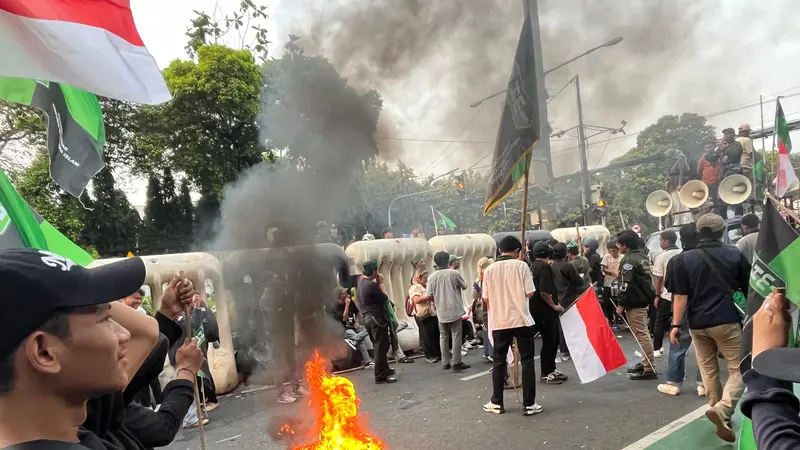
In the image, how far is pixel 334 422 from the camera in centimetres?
402

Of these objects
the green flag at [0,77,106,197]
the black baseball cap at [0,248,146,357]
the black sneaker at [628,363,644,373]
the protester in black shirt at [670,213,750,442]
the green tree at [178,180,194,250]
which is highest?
the green tree at [178,180,194,250]

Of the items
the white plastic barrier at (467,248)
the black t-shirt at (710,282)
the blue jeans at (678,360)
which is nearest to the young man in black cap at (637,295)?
the blue jeans at (678,360)

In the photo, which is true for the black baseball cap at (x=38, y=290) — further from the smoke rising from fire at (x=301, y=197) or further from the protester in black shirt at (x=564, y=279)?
the protester in black shirt at (x=564, y=279)

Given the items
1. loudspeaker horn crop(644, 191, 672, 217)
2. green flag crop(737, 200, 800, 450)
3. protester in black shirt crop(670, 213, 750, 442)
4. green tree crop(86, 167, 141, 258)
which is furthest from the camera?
green tree crop(86, 167, 141, 258)

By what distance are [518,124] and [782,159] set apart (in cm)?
386

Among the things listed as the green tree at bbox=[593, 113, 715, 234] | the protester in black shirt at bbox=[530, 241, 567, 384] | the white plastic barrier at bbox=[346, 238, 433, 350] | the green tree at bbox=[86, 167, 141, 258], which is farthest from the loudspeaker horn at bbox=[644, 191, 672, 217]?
the green tree at bbox=[86, 167, 141, 258]

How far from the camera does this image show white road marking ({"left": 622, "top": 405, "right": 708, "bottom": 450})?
436 centimetres

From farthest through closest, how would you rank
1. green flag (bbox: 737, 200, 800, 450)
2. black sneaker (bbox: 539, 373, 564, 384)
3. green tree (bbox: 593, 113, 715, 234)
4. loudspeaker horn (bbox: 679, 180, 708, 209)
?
green tree (bbox: 593, 113, 715, 234), loudspeaker horn (bbox: 679, 180, 708, 209), black sneaker (bbox: 539, 373, 564, 384), green flag (bbox: 737, 200, 800, 450)

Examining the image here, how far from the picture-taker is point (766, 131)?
14.8 meters

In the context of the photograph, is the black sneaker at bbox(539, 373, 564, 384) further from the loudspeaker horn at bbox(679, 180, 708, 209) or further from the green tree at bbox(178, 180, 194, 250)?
the green tree at bbox(178, 180, 194, 250)

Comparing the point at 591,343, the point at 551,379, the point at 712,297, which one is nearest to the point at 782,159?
the point at 712,297

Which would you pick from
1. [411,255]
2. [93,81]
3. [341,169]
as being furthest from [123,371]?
[411,255]

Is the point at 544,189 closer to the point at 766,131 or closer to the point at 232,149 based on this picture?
the point at 766,131

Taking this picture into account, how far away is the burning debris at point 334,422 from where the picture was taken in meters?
3.82
